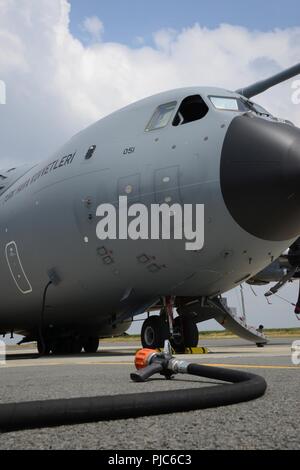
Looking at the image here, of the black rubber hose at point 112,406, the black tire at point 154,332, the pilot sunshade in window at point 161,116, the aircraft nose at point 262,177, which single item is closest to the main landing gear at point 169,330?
the black tire at point 154,332

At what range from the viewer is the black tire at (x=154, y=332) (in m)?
12.3

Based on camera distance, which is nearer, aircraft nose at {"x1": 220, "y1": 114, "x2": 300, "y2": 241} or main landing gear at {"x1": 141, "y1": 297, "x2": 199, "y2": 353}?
aircraft nose at {"x1": 220, "y1": 114, "x2": 300, "y2": 241}

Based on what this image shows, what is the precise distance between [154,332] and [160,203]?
301cm

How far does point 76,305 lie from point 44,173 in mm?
3422

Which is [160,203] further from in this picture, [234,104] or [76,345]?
[76,345]

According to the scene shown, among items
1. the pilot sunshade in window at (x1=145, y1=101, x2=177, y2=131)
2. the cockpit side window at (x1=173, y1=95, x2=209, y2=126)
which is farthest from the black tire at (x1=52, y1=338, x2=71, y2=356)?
the cockpit side window at (x1=173, y1=95, x2=209, y2=126)

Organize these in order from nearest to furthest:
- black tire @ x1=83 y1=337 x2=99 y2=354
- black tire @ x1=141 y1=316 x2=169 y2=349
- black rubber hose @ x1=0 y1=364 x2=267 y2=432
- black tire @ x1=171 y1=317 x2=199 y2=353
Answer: black rubber hose @ x1=0 y1=364 x2=267 y2=432 → black tire @ x1=141 y1=316 x2=169 y2=349 → black tire @ x1=171 y1=317 x2=199 y2=353 → black tire @ x1=83 y1=337 x2=99 y2=354

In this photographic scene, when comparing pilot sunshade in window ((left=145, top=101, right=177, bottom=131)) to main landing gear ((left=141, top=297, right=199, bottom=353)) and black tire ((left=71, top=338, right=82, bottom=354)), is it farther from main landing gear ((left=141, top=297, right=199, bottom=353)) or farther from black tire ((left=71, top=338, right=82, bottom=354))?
black tire ((left=71, top=338, right=82, bottom=354))

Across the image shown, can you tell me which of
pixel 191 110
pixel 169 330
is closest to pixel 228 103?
pixel 191 110

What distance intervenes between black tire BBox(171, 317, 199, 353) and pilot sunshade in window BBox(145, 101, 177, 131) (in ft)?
14.2

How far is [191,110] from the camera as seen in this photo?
12.2 m

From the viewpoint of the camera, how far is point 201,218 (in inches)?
434

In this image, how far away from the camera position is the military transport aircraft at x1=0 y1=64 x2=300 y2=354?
10656 mm

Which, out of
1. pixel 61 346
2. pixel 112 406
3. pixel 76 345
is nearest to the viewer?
pixel 112 406
